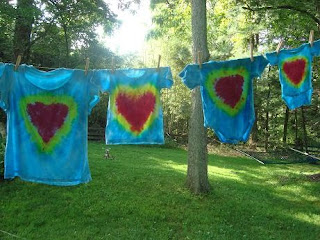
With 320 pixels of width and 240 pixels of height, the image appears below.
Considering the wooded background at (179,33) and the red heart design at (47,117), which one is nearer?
the red heart design at (47,117)

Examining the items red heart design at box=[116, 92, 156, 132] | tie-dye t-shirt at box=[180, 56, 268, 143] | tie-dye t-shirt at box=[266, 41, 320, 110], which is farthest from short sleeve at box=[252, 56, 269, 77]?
red heart design at box=[116, 92, 156, 132]

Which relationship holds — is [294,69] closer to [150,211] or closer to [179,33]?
[150,211]

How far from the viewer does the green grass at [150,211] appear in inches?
254

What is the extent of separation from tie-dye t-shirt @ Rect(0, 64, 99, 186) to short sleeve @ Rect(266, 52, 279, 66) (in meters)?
2.40

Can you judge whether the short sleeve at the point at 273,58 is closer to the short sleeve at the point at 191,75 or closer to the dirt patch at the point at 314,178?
the short sleeve at the point at 191,75

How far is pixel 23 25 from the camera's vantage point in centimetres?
1106

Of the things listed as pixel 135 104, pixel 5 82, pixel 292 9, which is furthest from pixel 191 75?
pixel 292 9

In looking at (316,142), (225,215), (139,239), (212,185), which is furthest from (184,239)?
(316,142)

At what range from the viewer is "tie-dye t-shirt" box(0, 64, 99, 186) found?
4.40 m

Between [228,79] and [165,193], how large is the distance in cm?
423

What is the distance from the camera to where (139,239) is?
6188 millimetres

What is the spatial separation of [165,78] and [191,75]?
0.39 metres

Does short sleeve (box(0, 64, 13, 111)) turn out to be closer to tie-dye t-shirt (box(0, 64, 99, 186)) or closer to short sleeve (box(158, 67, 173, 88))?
tie-dye t-shirt (box(0, 64, 99, 186))

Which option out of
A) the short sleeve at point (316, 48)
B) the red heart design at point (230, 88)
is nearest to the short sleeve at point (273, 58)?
the red heart design at point (230, 88)
